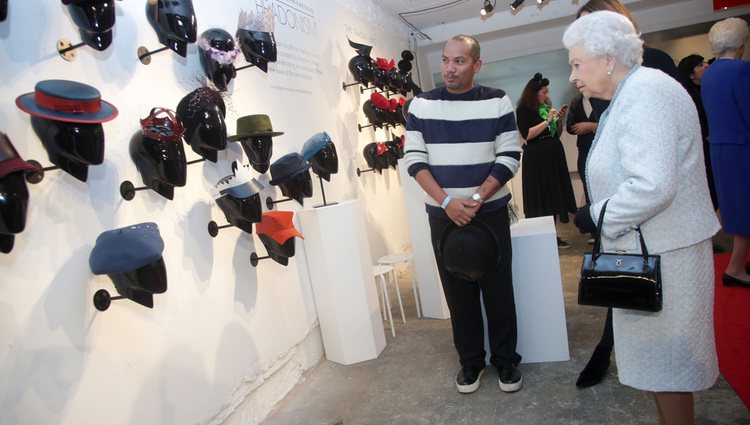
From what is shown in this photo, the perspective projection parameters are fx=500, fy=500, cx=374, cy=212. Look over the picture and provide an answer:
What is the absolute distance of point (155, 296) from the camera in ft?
6.15

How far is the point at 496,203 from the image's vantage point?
226 cm

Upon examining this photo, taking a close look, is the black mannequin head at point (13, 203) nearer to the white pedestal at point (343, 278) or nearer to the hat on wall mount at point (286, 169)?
the hat on wall mount at point (286, 169)

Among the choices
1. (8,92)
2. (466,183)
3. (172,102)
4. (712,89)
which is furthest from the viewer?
(712,89)

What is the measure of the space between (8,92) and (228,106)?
3.49 ft

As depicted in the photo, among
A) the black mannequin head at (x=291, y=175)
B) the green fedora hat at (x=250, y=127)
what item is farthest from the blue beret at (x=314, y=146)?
the green fedora hat at (x=250, y=127)

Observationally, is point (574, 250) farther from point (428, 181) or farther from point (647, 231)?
point (647, 231)

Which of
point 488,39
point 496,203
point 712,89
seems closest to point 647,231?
point 496,203

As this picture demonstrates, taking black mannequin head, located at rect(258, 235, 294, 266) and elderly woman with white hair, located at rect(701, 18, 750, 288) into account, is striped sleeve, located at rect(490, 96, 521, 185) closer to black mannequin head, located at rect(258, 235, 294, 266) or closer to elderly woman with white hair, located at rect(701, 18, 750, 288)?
black mannequin head, located at rect(258, 235, 294, 266)

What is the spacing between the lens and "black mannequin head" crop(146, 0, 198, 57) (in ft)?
6.24

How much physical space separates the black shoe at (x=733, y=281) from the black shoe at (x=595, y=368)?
1437mm

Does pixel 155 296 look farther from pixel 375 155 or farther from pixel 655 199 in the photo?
pixel 375 155

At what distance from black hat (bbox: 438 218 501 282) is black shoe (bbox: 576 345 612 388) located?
1.94 ft

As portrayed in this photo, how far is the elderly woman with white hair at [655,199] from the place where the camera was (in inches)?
47.0

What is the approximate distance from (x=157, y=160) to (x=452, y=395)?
1.64 metres
